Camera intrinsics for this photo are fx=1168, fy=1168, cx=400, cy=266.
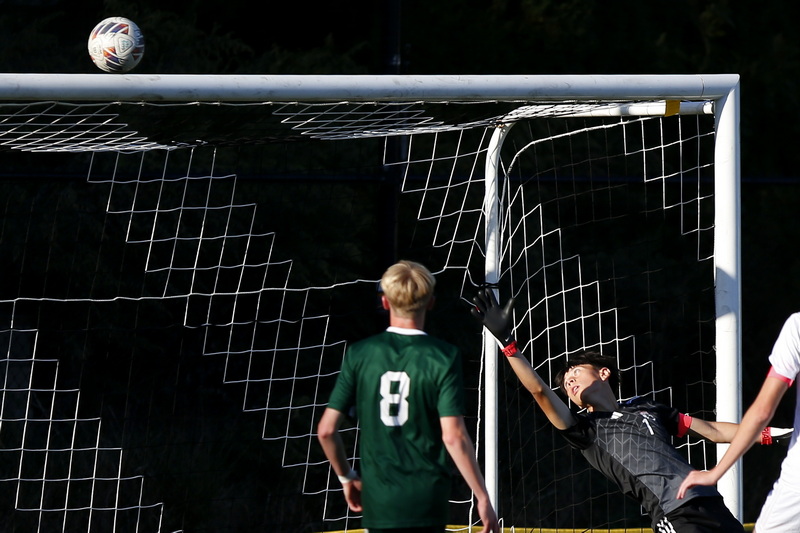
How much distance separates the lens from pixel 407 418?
357cm

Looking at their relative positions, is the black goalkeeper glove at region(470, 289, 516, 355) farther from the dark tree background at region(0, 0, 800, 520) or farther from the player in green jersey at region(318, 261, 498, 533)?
the dark tree background at region(0, 0, 800, 520)

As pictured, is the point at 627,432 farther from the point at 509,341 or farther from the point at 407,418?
the point at 407,418

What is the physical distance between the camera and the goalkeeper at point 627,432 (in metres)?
4.18

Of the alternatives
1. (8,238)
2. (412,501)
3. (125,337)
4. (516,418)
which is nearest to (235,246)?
(125,337)

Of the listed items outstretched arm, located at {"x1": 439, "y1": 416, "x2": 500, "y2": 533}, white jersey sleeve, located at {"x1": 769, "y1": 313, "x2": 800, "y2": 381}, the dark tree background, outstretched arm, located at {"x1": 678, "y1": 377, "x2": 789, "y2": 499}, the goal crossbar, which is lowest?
outstretched arm, located at {"x1": 439, "y1": 416, "x2": 500, "y2": 533}

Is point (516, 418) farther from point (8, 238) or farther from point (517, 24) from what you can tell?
point (8, 238)

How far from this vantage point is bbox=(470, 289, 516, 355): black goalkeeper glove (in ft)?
13.6

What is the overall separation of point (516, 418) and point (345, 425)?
117 cm

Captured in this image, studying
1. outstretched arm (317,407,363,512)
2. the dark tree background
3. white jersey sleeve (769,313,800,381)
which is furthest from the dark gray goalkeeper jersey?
the dark tree background

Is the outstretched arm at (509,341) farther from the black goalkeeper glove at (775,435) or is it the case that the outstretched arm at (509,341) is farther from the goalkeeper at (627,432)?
the black goalkeeper glove at (775,435)

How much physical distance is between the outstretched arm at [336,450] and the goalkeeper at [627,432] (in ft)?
2.52

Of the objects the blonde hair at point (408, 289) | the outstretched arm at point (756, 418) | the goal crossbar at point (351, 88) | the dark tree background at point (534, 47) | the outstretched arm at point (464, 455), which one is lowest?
the outstretched arm at point (464, 455)

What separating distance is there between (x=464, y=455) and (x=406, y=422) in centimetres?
20

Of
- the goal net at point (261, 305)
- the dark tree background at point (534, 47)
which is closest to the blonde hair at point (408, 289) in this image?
the goal net at point (261, 305)
